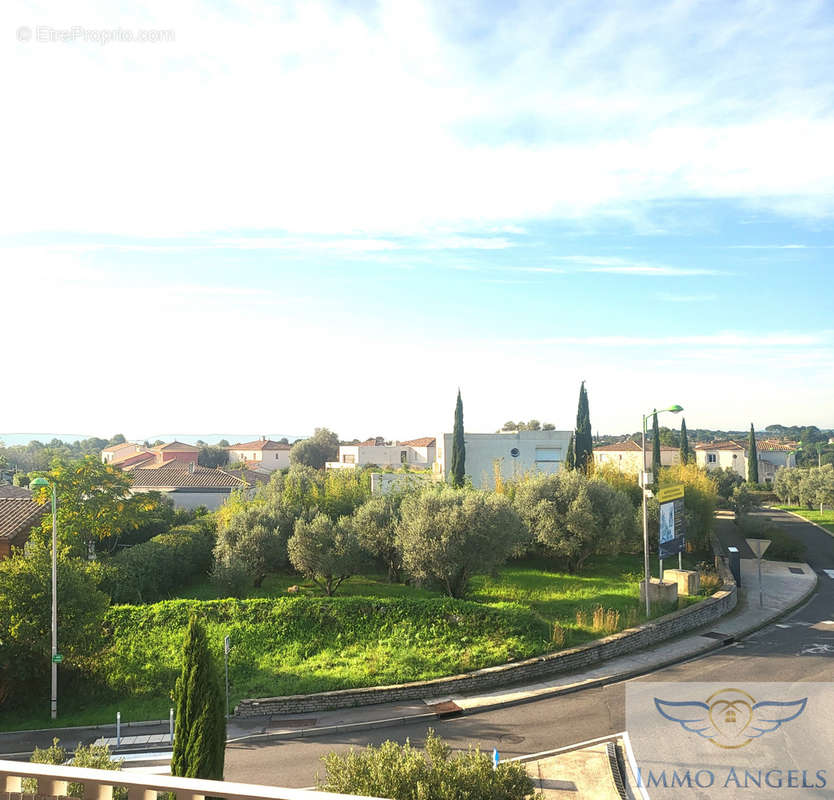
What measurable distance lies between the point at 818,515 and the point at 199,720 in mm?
64818

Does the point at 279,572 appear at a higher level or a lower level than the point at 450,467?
lower

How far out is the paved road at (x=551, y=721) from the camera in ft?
47.6

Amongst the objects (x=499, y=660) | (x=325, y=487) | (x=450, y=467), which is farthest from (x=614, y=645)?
(x=450, y=467)

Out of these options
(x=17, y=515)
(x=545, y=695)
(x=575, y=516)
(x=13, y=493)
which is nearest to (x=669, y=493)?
(x=575, y=516)

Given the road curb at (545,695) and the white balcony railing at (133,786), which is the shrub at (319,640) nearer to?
the road curb at (545,695)

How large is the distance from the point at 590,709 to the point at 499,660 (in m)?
3.21

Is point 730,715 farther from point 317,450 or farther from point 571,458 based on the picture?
point 317,450

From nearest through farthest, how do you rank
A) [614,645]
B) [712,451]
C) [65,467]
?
[614,645] < [65,467] < [712,451]

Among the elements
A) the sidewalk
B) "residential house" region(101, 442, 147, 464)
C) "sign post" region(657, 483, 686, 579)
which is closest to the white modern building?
"sign post" region(657, 483, 686, 579)

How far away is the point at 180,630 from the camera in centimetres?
2153

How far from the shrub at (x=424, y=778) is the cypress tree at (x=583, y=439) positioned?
39.5 metres

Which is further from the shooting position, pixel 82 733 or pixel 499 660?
pixel 499 660

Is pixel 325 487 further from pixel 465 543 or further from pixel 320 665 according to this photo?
pixel 320 665

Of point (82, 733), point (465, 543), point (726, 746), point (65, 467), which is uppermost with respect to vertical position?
point (65, 467)
